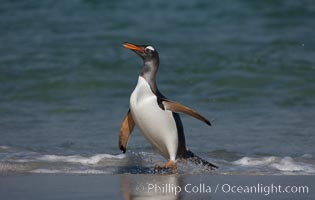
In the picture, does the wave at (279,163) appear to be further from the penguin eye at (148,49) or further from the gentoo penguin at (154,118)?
the penguin eye at (148,49)

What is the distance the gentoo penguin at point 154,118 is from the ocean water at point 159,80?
0.17 meters

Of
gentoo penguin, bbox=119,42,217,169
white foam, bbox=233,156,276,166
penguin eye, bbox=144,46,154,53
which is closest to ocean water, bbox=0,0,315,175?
white foam, bbox=233,156,276,166

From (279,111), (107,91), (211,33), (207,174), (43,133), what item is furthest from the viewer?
(211,33)

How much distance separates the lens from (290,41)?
46.8 feet

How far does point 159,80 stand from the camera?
12.3m

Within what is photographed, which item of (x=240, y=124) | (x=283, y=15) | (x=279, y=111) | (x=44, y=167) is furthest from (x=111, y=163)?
(x=283, y=15)

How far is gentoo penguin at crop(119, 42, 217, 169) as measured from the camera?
7.20 metres

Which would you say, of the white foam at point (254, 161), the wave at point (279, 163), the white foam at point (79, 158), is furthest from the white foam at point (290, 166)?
the white foam at point (79, 158)

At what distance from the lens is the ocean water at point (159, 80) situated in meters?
8.00

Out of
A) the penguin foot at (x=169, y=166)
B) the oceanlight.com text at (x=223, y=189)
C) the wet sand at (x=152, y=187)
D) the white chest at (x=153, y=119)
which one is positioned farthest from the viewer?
the white chest at (x=153, y=119)

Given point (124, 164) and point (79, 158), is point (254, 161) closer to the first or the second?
point (124, 164)

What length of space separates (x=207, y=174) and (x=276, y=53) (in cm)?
709

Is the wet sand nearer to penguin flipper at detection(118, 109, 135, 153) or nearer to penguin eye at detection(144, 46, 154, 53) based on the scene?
penguin flipper at detection(118, 109, 135, 153)

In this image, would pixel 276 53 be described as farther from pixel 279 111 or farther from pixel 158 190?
pixel 158 190
